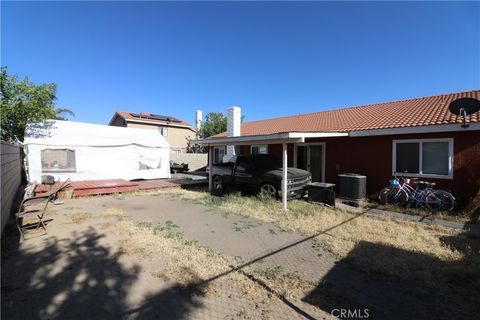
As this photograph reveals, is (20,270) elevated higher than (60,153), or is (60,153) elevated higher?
(60,153)

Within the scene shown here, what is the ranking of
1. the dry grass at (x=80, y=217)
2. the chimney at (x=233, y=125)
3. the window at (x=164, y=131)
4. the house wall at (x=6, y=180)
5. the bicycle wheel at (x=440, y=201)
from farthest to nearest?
the window at (x=164, y=131)
the chimney at (x=233, y=125)
the bicycle wheel at (x=440, y=201)
the dry grass at (x=80, y=217)
the house wall at (x=6, y=180)

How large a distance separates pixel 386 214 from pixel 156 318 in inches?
290

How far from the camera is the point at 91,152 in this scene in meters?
14.8

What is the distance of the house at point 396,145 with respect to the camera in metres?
8.66

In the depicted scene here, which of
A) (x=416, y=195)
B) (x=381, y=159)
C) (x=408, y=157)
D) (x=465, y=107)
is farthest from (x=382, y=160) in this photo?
(x=465, y=107)

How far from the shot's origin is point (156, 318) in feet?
10.8

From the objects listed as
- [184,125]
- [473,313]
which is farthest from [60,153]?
[184,125]

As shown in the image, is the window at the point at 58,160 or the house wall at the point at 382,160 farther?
the window at the point at 58,160

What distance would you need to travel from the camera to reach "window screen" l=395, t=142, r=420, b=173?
972cm

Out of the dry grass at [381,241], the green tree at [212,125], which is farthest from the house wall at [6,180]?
the green tree at [212,125]

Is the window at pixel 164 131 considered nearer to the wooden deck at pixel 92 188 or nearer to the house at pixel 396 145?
the wooden deck at pixel 92 188

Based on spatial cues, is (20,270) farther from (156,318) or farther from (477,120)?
(477,120)

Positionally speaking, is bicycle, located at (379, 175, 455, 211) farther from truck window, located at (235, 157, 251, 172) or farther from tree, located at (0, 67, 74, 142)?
tree, located at (0, 67, 74, 142)

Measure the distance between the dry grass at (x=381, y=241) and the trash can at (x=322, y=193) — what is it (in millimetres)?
655
